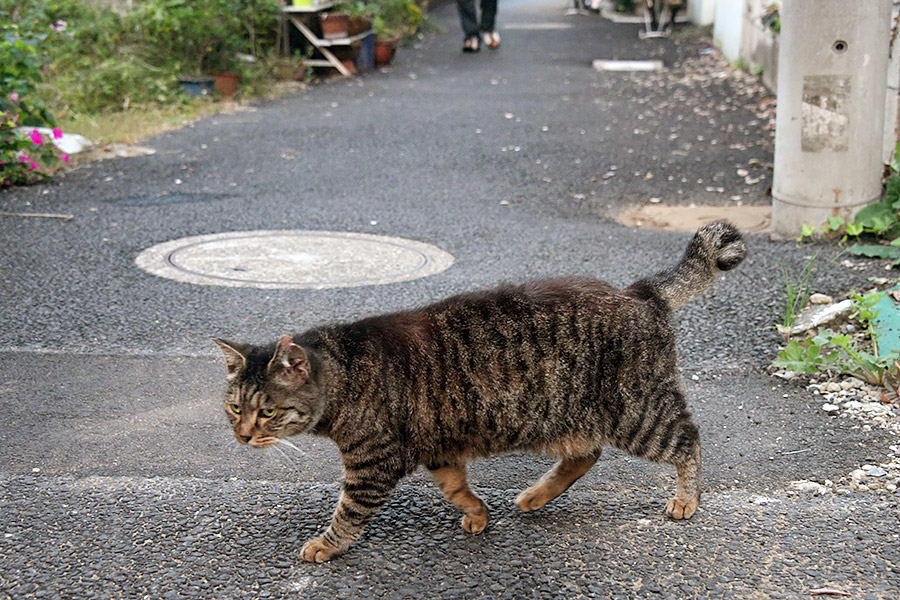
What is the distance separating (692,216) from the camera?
25.3 feet

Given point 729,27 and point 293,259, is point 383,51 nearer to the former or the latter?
point 729,27

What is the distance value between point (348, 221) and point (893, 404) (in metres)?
4.51

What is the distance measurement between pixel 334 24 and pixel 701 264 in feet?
37.2

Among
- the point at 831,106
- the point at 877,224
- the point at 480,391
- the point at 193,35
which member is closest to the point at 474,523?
the point at 480,391

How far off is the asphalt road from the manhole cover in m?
0.18

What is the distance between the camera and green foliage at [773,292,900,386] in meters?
4.64

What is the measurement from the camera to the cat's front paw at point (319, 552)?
3.38m

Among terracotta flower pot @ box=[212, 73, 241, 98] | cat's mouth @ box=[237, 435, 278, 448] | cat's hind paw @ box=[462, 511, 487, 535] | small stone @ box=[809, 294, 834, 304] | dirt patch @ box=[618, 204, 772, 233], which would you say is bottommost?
cat's hind paw @ box=[462, 511, 487, 535]

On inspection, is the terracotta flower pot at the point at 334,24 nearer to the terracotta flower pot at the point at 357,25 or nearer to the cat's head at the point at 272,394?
the terracotta flower pot at the point at 357,25

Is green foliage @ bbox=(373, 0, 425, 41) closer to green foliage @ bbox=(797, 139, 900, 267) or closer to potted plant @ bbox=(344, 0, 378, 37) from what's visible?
potted plant @ bbox=(344, 0, 378, 37)

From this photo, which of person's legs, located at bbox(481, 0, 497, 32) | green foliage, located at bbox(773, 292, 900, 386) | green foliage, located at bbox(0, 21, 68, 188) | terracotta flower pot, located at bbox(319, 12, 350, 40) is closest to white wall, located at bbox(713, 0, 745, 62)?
person's legs, located at bbox(481, 0, 497, 32)

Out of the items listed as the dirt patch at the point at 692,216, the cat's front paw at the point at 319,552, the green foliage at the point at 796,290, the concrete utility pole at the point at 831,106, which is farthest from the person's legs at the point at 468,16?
the cat's front paw at the point at 319,552

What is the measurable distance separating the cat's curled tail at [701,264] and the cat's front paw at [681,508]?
74 cm

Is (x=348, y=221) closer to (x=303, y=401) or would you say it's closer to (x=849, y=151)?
(x=849, y=151)
